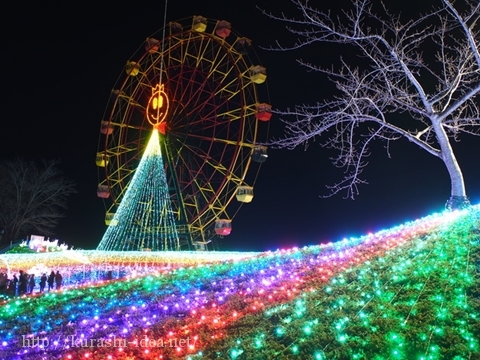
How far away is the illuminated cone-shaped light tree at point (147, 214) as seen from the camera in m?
19.6

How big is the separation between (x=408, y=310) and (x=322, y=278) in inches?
85.4

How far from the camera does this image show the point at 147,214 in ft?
68.1

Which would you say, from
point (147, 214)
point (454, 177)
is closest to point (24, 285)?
point (147, 214)

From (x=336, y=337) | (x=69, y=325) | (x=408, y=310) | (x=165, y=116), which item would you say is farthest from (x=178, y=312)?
(x=165, y=116)

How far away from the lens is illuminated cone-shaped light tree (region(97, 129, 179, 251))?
64.2 feet

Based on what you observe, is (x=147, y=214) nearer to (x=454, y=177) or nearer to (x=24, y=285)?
(x=24, y=285)

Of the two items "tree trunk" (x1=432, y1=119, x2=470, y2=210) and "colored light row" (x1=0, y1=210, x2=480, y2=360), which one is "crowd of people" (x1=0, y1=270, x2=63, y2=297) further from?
"tree trunk" (x1=432, y1=119, x2=470, y2=210)

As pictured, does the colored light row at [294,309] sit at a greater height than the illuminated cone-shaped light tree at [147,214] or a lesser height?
lesser

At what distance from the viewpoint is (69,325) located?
808 centimetres

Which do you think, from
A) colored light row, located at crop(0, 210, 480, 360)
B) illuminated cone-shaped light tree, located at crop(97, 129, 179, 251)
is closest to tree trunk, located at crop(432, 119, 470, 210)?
colored light row, located at crop(0, 210, 480, 360)

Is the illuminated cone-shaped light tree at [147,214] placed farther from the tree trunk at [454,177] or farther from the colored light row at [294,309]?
the tree trunk at [454,177]

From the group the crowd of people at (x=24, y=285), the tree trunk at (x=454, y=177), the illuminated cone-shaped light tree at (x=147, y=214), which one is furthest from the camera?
the illuminated cone-shaped light tree at (x=147, y=214)

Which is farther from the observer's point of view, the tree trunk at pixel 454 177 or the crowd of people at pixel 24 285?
the crowd of people at pixel 24 285

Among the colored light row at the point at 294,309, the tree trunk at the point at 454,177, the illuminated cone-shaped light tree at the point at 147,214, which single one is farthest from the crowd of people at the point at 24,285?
the tree trunk at the point at 454,177
